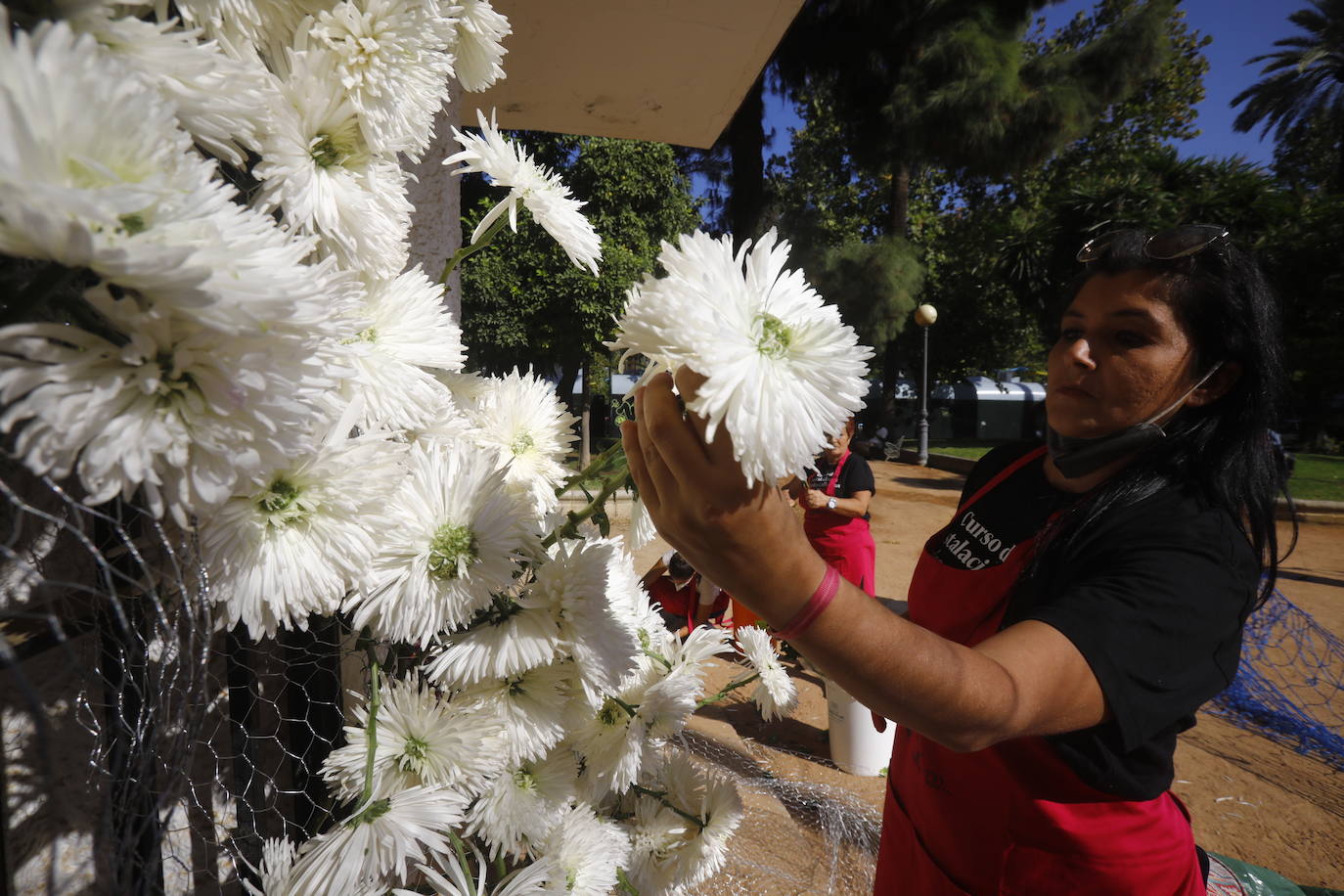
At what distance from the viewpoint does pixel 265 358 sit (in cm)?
36

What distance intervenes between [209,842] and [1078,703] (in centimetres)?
118

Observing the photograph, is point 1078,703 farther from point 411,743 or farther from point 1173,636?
point 411,743

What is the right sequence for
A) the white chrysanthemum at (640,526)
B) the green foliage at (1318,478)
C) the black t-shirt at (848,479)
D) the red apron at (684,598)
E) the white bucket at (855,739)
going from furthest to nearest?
the green foliage at (1318,478), the black t-shirt at (848,479), the red apron at (684,598), the white bucket at (855,739), the white chrysanthemum at (640,526)

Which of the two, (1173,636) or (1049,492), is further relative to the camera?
(1049,492)

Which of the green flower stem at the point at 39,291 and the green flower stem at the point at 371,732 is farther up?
the green flower stem at the point at 39,291

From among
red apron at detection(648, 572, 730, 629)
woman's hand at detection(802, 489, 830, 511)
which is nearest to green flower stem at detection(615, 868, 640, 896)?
red apron at detection(648, 572, 730, 629)

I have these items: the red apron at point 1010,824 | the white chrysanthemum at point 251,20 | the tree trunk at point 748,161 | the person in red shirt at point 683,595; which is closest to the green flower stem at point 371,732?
the white chrysanthemum at point 251,20

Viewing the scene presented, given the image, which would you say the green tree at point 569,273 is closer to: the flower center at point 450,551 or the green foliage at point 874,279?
the green foliage at point 874,279

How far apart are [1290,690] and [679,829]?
232 inches

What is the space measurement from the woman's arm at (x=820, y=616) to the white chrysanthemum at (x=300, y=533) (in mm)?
239

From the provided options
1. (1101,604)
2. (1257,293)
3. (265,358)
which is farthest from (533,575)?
(1257,293)

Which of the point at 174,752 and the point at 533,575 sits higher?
the point at 533,575

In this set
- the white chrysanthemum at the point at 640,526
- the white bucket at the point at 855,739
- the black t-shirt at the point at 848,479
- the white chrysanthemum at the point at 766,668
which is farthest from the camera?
the black t-shirt at the point at 848,479

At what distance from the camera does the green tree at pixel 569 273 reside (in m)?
12.0
